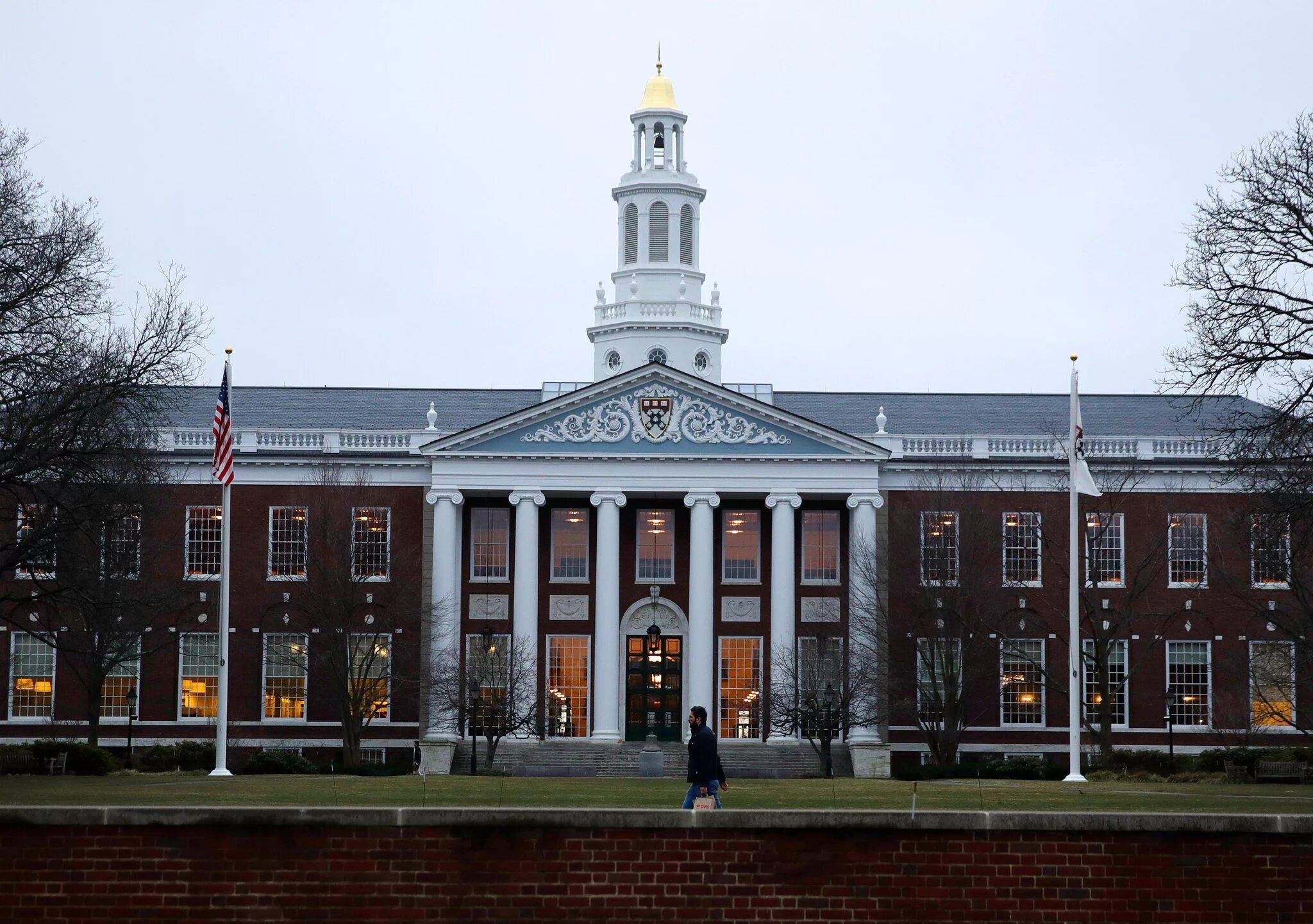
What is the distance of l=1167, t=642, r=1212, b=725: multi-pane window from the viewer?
2741 inches

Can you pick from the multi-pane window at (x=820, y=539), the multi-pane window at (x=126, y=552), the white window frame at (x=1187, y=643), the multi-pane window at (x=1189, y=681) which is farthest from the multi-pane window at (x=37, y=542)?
the multi-pane window at (x=1189, y=681)

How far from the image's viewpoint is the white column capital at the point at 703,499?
227ft

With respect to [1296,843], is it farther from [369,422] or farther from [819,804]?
[369,422]

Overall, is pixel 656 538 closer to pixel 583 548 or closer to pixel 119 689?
pixel 583 548

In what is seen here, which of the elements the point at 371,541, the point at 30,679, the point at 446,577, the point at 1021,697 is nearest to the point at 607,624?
the point at 446,577

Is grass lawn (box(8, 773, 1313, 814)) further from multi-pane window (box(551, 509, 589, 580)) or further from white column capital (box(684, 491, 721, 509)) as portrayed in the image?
multi-pane window (box(551, 509, 589, 580))

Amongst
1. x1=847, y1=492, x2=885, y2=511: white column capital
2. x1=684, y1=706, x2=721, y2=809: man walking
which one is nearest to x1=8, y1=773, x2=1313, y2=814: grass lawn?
x1=684, y1=706, x2=721, y2=809: man walking

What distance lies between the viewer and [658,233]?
78.0 metres

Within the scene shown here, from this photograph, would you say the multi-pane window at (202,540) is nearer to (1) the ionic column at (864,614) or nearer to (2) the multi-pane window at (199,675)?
(2) the multi-pane window at (199,675)

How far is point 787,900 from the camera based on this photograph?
22.3 metres

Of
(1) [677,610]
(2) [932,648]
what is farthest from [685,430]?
(2) [932,648]

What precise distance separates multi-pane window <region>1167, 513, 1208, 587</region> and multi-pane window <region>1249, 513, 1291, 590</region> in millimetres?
2150

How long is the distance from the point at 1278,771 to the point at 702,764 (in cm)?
3169

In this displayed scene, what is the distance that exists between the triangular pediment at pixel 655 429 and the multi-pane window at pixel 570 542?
9.84 feet
